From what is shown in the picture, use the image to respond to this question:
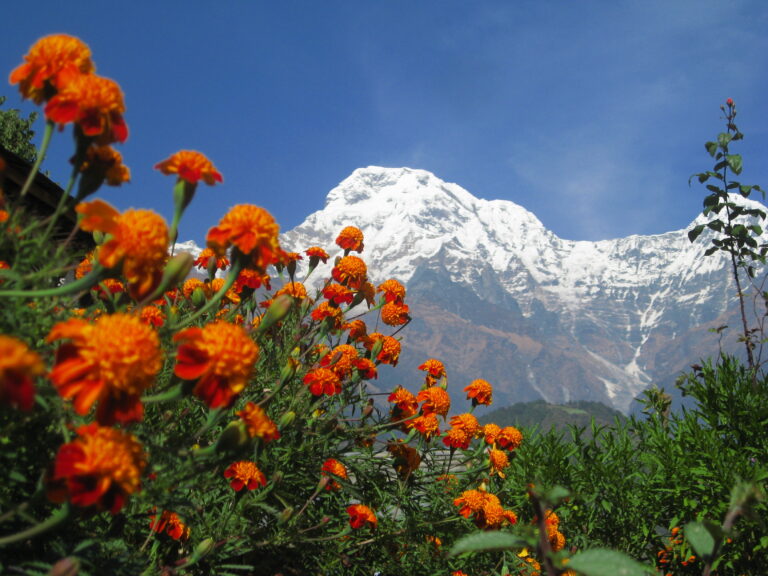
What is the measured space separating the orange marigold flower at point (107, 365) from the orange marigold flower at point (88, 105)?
481mm

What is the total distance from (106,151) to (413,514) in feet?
7.67

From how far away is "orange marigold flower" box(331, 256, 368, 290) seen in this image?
3520 mm

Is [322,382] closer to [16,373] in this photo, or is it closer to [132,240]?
[132,240]

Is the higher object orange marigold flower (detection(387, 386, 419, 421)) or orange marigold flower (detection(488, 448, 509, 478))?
orange marigold flower (detection(387, 386, 419, 421))

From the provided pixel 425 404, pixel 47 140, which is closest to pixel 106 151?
pixel 47 140

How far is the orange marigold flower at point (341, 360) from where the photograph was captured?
309cm

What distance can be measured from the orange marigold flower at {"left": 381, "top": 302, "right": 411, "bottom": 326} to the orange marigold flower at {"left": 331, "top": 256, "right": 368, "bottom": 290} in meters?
0.30

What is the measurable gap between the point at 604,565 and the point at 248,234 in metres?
1.07

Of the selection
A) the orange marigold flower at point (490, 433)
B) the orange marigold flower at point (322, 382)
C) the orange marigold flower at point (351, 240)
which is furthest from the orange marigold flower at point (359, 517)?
the orange marigold flower at point (351, 240)

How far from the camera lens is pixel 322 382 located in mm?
2848

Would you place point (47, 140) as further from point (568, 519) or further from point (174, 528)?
point (568, 519)

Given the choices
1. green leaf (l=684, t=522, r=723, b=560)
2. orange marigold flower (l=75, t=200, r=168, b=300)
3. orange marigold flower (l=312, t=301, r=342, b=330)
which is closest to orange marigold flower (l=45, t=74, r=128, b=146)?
orange marigold flower (l=75, t=200, r=168, b=300)

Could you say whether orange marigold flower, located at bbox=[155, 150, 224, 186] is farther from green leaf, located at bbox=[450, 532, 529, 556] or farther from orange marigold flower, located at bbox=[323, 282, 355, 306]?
orange marigold flower, located at bbox=[323, 282, 355, 306]

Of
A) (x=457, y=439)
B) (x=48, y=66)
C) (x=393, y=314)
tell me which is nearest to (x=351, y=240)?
(x=393, y=314)
